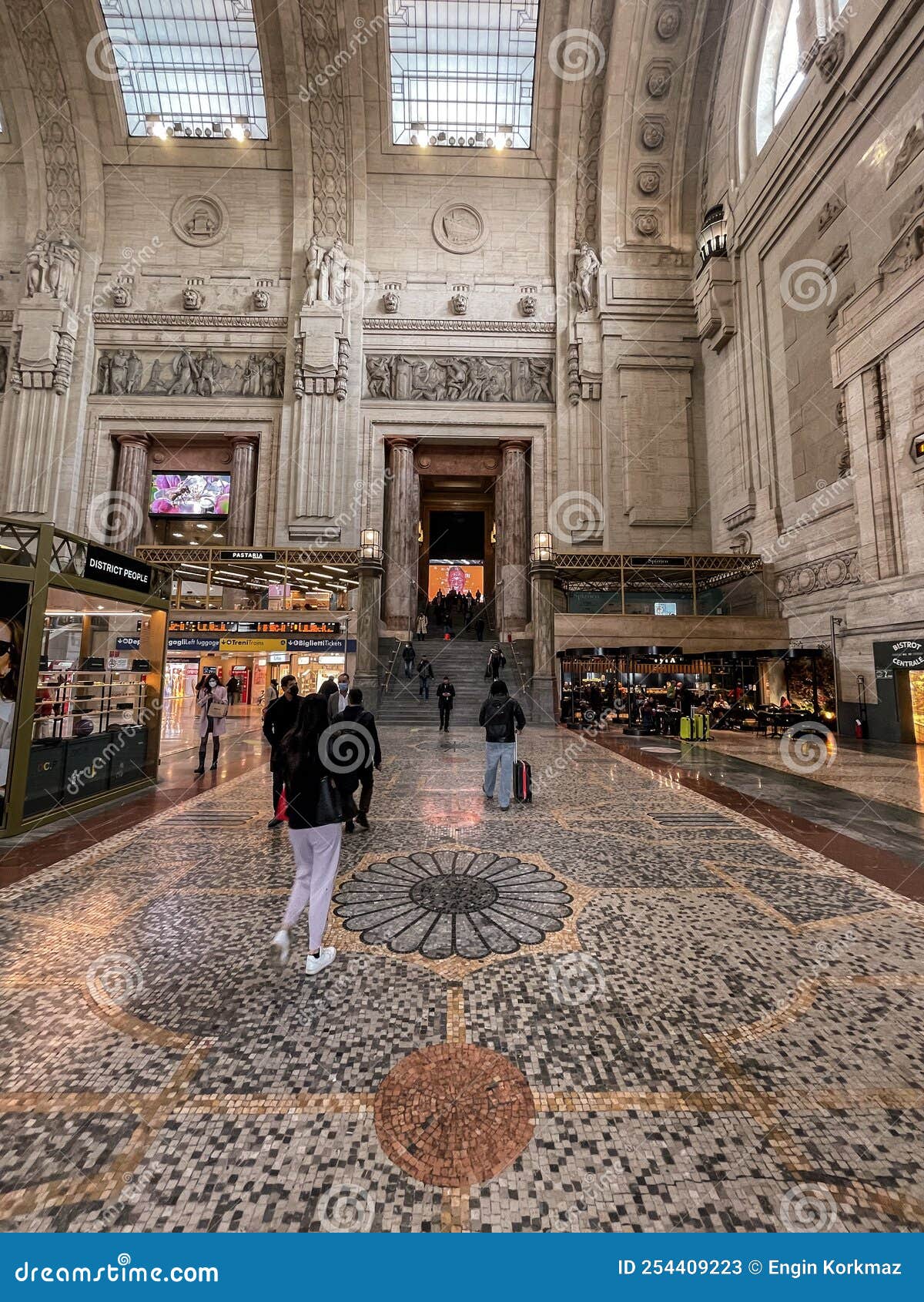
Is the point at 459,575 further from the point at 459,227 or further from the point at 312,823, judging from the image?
the point at 312,823

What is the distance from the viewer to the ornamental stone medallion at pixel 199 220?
23.6 metres

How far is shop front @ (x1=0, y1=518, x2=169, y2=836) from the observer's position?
17.5 feet

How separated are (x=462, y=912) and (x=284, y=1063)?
1.56m

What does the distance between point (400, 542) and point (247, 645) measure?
9.74 m

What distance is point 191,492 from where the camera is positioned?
25.1 metres

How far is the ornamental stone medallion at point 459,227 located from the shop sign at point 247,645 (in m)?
20.1

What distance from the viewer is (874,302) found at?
12.4 m

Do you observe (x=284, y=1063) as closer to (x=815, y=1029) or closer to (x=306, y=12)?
(x=815, y=1029)

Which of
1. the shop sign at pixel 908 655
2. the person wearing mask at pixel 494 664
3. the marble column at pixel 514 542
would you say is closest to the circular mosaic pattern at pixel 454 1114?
the shop sign at pixel 908 655

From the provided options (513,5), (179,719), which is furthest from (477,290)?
(179,719)

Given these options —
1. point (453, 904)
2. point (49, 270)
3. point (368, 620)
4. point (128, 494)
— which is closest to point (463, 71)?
point (49, 270)

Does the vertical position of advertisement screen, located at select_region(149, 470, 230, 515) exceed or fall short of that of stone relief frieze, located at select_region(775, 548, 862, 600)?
it exceeds it

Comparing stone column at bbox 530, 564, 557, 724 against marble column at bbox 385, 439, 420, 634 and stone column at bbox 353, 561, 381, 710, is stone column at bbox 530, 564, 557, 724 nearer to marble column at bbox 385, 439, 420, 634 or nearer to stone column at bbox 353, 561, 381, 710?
marble column at bbox 385, 439, 420, 634

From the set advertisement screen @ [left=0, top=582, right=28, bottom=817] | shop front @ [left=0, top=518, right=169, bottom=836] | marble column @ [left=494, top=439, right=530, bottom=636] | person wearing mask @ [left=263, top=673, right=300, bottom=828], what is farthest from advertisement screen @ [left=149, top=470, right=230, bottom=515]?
person wearing mask @ [left=263, top=673, right=300, bottom=828]
